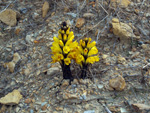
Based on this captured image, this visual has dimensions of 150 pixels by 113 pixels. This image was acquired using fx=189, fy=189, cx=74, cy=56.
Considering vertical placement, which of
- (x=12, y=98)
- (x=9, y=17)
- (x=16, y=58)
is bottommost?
(x=12, y=98)

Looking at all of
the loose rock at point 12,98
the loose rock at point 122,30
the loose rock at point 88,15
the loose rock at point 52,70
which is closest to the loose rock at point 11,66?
the loose rock at point 12,98

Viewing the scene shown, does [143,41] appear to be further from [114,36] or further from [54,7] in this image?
[54,7]

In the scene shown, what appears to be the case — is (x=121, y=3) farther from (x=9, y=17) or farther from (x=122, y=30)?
(x=9, y=17)

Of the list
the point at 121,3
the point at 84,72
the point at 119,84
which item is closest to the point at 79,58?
the point at 84,72

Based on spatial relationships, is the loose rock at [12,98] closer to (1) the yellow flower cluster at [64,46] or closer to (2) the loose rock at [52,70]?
(2) the loose rock at [52,70]

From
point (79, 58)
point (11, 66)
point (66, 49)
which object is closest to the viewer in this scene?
point (66, 49)

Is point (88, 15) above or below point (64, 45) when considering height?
above
